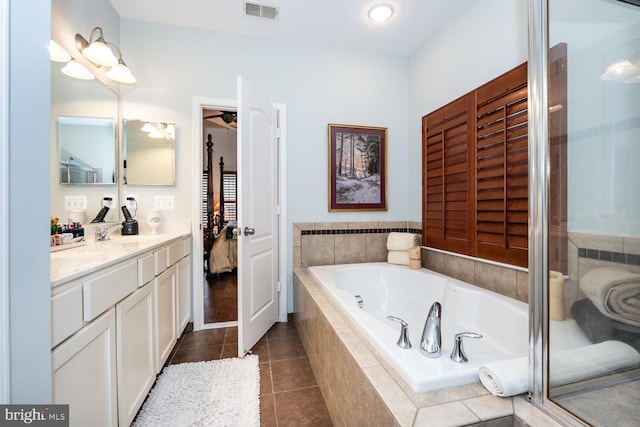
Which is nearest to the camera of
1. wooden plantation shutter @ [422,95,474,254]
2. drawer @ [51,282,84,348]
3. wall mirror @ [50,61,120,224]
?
drawer @ [51,282,84,348]

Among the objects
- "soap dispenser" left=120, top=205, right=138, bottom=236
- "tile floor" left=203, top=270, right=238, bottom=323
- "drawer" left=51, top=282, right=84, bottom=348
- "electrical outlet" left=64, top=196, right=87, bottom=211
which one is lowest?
"tile floor" left=203, top=270, right=238, bottom=323

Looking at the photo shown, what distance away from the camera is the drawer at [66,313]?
2.51 ft

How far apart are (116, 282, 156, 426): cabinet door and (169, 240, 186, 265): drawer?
404mm

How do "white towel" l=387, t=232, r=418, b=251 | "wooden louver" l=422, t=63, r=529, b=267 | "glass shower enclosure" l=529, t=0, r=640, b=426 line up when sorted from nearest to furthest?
"glass shower enclosure" l=529, t=0, r=640, b=426 < "wooden louver" l=422, t=63, r=529, b=267 < "white towel" l=387, t=232, r=418, b=251

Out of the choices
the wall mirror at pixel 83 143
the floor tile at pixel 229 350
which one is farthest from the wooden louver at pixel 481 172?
the wall mirror at pixel 83 143

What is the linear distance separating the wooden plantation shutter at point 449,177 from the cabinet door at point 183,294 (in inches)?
83.8

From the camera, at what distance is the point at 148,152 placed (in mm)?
2281

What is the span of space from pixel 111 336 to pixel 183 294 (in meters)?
1.19

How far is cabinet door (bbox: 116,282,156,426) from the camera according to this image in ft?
3.79

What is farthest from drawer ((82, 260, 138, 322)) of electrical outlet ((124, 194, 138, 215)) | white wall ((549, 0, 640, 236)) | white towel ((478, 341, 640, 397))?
white wall ((549, 0, 640, 236))

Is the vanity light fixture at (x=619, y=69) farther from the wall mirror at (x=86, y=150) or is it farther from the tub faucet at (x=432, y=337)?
the wall mirror at (x=86, y=150)

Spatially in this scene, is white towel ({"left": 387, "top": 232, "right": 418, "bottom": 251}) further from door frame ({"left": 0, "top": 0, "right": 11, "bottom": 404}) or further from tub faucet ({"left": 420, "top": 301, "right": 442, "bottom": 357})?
door frame ({"left": 0, "top": 0, "right": 11, "bottom": 404})

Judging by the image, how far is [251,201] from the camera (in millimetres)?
2035

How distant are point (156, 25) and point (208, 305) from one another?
267cm
